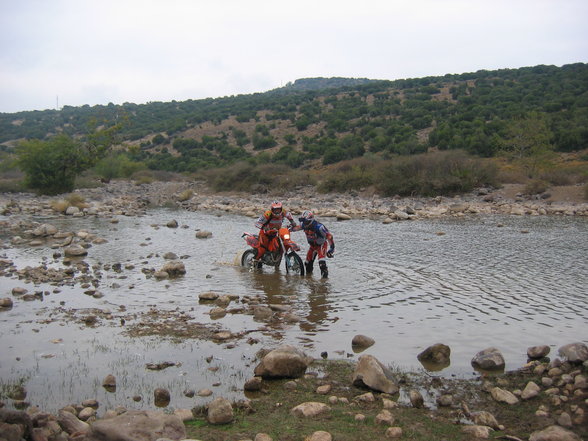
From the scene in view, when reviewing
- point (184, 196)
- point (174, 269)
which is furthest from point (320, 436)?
point (184, 196)

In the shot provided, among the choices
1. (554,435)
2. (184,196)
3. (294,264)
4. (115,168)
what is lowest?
(184,196)

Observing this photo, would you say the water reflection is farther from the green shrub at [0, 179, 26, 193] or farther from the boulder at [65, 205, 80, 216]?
the green shrub at [0, 179, 26, 193]

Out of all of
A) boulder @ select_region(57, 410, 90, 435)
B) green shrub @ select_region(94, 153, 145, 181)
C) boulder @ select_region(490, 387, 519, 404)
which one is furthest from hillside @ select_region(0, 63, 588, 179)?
boulder @ select_region(57, 410, 90, 435)

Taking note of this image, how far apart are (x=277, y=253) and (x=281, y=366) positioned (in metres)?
8.11

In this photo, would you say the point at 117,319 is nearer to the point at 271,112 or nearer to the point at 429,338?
the point at 429,338

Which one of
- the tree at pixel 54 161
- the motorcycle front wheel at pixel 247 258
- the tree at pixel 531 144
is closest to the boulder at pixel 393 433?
the motorcycle front wheel at pixel 247 258

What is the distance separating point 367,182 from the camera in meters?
40.3

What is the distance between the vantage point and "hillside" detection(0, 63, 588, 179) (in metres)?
50.6

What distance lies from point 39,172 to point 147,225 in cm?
1810

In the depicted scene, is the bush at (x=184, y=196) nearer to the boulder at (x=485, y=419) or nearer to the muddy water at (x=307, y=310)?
the muddy water at (x=307, y=310)

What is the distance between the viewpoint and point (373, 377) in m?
6.48

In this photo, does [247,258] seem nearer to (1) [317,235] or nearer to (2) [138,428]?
(1) [317,235]

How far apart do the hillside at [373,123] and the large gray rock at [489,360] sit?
35395 millimetres

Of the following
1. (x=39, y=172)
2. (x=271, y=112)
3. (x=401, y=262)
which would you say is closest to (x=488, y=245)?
(x=401, y=262)
